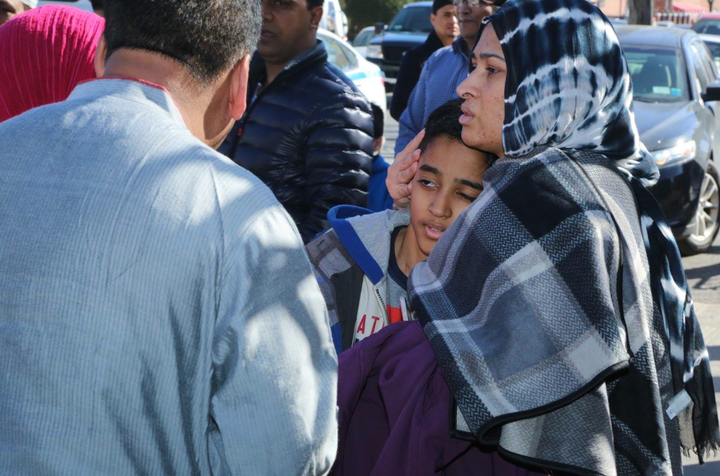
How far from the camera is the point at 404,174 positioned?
3107 mm

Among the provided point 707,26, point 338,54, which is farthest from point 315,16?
point 707,26

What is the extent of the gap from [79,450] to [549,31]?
148 centimetres

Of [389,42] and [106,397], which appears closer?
[106,397]

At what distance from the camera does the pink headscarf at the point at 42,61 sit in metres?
2.61

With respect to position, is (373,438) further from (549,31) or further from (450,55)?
(450,55)

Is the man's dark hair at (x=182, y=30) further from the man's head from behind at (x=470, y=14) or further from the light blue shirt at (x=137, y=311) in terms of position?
the man's head from behind at (x=470, y=14)

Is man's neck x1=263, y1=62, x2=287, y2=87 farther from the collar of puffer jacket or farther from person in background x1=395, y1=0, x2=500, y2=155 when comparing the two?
person in background x1=395, y1=0, x2=500, y2=155

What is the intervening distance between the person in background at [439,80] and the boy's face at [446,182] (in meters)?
1.36

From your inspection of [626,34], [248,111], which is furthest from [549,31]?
[626,34]

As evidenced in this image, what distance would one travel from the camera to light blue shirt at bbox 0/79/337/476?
1.49 meters

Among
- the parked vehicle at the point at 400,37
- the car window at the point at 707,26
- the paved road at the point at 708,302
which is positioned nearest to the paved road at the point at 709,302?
the paved road at the point at 708,302

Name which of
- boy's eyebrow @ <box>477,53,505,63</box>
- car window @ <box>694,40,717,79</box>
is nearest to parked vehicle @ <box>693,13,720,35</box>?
car window @ <box>694,40,717,79</box>

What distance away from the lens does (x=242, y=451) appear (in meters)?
1.52

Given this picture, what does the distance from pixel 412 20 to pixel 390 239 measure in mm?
19141
